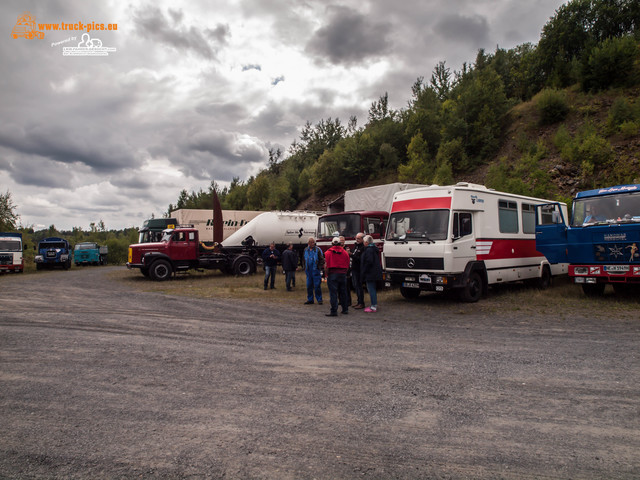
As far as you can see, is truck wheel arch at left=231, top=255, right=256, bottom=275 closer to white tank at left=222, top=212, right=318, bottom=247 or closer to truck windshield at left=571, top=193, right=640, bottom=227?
white tank at left=222, top=212, right=318, bottom=247

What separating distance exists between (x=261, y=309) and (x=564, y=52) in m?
49.3

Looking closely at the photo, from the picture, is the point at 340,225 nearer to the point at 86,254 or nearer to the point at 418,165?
the point at 418,165

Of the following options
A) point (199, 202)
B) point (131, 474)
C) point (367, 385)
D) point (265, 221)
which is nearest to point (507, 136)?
point (265, 221)

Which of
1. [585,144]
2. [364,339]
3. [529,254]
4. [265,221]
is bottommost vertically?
[364,339]

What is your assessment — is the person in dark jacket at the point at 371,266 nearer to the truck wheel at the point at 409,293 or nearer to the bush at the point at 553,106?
the truck wheel at the point at 409,293

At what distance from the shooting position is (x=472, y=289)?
35.6 ft

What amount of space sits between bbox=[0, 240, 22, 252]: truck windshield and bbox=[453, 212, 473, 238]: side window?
27.5 metres

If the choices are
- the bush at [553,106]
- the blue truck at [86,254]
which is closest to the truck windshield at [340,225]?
the bush at [553,106]

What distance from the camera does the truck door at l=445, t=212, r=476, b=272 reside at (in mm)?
10148

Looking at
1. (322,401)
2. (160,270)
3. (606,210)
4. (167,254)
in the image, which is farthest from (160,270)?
(606,210)

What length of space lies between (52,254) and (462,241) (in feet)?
96.7

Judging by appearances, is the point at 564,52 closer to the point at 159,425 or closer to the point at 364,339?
the point at 364,339

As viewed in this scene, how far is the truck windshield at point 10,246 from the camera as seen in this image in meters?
24.5

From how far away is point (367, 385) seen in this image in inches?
178
